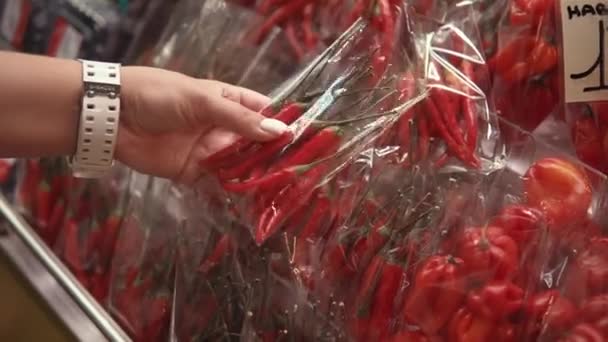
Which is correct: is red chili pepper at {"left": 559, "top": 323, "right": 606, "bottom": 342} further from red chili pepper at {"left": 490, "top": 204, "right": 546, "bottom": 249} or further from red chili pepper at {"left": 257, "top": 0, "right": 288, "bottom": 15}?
red chili pepper at {"left": 257, "top": 0, "right": 288, "bottom": 15}

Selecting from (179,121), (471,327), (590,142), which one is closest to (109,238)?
(179,121)

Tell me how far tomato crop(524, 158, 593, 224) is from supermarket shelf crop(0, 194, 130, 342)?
652 mm

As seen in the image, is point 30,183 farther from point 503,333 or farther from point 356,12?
point 503,333

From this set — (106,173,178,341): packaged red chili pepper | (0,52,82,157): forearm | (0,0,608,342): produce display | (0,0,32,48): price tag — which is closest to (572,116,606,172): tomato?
(0,0,608,342): produce display

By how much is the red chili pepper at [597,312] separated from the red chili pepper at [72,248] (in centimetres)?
87

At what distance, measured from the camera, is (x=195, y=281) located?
1.20 m

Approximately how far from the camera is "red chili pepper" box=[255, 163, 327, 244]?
3.40ft

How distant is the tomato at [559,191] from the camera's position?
1039 mm

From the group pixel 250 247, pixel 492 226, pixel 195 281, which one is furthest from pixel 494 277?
pixel 195 281

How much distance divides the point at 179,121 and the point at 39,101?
0.63 feet

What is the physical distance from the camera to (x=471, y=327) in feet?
3.14

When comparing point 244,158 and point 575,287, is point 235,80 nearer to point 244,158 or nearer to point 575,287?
point 244,158

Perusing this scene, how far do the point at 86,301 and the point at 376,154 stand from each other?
21.3 inches

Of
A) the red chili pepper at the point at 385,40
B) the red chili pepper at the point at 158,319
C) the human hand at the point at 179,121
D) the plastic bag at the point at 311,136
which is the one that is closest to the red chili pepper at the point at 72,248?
the red chili pepper at the point at 158,319
